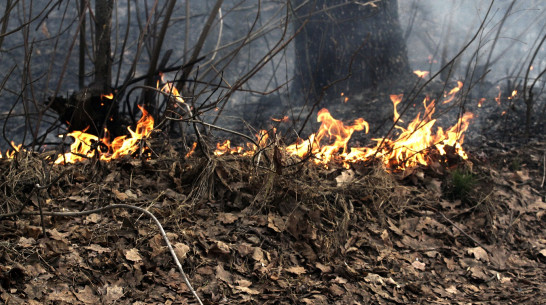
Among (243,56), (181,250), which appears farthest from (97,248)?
(243,56)

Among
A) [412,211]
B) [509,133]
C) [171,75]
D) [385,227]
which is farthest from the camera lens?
[171,75]

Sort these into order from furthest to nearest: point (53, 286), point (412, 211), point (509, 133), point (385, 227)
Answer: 1. point (509, 133)
2. point (412, 211)
3. point (385, 227)
4. point (53, 286)

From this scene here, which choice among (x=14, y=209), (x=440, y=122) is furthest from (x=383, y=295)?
(x=440, y=122)

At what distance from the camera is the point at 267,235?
139 inches

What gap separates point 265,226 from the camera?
3613mm

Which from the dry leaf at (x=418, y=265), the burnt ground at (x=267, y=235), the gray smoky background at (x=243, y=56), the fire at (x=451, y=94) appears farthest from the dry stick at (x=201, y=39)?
the fire at (x=451, y=94)

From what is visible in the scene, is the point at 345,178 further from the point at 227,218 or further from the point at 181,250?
the point at 181,250

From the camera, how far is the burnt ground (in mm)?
2834

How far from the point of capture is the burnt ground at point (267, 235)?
283cm

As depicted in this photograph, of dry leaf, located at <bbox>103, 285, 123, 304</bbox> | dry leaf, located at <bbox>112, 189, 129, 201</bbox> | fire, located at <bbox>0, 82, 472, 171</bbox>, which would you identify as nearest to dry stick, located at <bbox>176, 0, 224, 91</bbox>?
fire, located at <bbox>0, 82, 472, 171</bbox>

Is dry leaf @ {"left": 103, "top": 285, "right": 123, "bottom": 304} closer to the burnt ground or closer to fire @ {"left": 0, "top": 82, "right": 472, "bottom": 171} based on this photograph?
the burnt ground

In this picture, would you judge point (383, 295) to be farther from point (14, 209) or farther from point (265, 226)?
point (14, 209)

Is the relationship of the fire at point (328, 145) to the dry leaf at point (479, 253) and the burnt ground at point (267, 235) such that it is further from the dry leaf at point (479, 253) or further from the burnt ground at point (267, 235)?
the dry leaf at point (479, 253)

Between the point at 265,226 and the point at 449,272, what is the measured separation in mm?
1468
